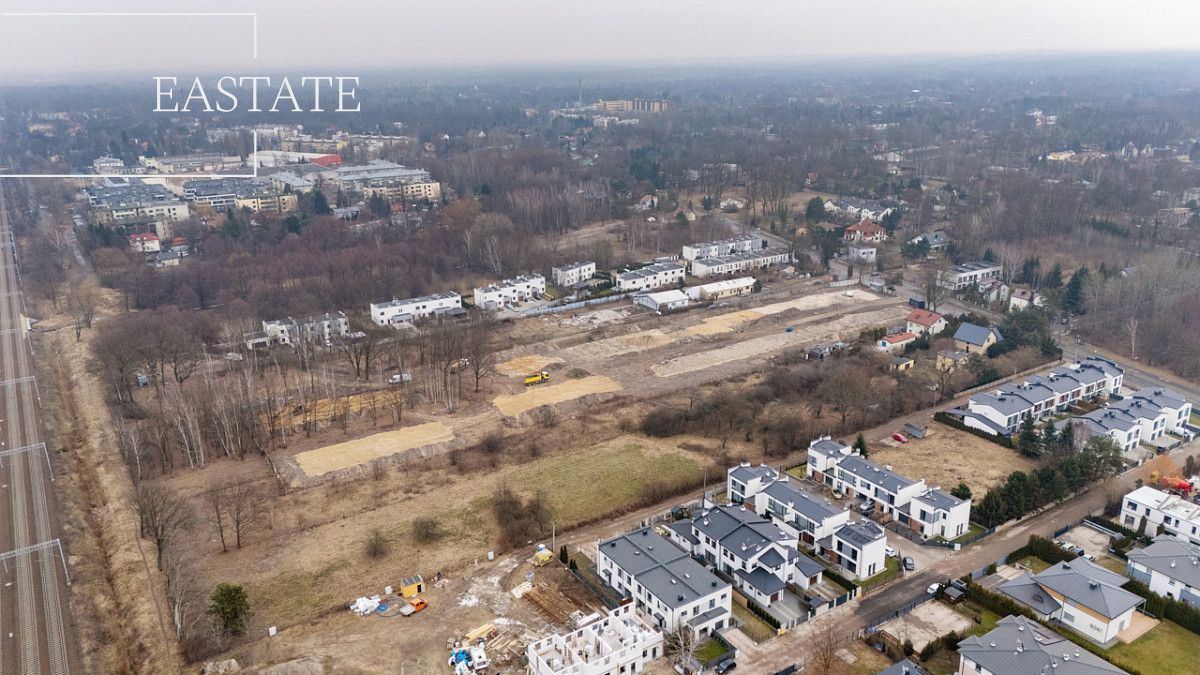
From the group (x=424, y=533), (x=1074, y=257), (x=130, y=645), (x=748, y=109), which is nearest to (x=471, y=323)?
(x=424, y=533)

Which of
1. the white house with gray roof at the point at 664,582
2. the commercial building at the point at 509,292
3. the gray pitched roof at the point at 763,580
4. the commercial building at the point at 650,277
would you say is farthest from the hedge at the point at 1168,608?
the commercial building at the point at 509,292

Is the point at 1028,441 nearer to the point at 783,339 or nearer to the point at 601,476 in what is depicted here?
the point at 783,339

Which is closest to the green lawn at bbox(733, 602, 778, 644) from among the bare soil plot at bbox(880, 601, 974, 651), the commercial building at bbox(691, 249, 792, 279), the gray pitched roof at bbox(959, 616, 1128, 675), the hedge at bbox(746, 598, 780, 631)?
the hedge at bbox(746, 598, 780, 631)

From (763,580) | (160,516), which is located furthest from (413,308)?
(763,580)

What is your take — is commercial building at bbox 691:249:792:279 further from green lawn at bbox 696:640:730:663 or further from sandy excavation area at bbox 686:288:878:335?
green lawn at bbox 696:640:730:663

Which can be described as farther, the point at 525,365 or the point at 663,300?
the point at 663,300

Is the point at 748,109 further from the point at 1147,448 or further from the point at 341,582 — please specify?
the point at 341,582
